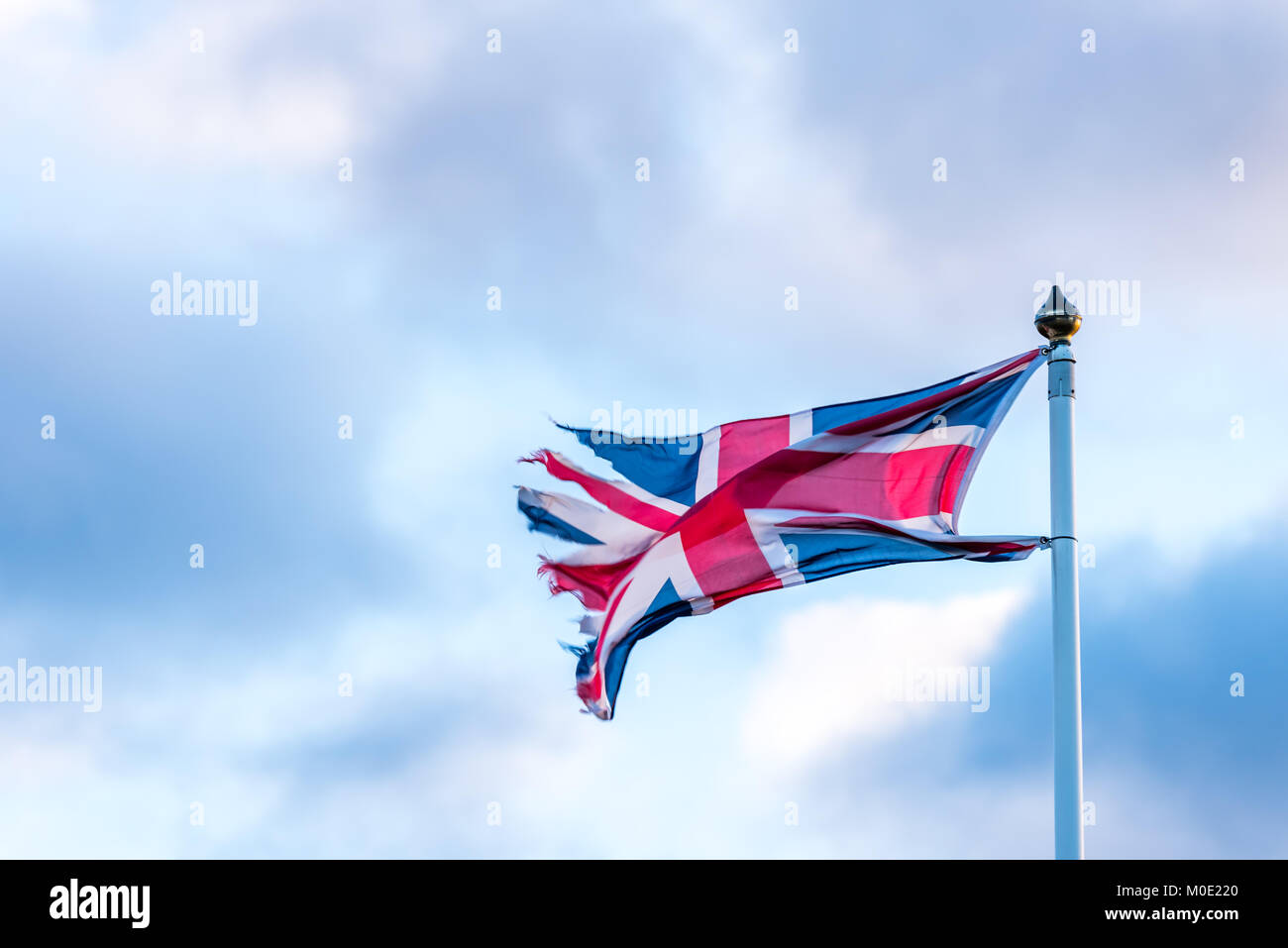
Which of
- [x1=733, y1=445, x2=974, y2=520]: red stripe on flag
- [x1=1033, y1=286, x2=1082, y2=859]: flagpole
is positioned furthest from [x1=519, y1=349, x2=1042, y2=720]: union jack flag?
[x1=1033, y1=286, x2=1082, y2=859]: flagpole

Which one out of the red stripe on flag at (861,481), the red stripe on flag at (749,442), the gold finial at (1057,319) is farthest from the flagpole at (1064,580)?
the red stripe on flag at (749,442)

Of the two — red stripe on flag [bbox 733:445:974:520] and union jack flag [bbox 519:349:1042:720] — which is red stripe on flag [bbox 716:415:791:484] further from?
red stripe on flag [bbox 733:445:974:520]

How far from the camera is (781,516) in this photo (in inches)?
872

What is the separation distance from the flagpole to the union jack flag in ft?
3.31

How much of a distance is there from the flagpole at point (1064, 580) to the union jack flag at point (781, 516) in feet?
3.31

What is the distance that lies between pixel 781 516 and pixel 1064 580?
3725 millimetres

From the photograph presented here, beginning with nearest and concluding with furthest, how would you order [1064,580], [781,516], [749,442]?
1. [1064,580]
2. [781,516]
3. [749,442]

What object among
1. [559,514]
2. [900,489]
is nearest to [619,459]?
[559,514]

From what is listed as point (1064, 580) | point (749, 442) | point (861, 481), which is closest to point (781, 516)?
point (861, 481)

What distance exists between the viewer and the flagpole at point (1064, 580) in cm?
1862

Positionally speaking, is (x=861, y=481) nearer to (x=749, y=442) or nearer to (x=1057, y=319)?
(x=749, y=442)
